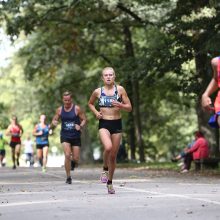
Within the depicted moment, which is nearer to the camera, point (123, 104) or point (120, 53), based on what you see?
point (123, 104)

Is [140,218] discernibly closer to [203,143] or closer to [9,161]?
[203,143]

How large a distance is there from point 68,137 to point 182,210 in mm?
6907

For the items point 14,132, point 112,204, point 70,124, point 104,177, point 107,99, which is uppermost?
point 14,132

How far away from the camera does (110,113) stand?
1223cm

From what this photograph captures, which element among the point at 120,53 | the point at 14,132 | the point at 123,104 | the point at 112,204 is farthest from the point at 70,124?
the point at 120,53

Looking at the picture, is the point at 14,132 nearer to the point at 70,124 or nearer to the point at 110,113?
the point at 70,124

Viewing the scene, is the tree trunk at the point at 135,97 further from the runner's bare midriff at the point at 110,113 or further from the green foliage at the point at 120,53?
the runner's bare midriff at the point at 110,113

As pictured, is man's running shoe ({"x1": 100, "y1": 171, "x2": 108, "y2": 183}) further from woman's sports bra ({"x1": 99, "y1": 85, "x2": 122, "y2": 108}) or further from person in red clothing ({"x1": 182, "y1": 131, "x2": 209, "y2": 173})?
person in red clothing ({"x1": 182, "y1": 131, "x2": 209, "y2": 173})

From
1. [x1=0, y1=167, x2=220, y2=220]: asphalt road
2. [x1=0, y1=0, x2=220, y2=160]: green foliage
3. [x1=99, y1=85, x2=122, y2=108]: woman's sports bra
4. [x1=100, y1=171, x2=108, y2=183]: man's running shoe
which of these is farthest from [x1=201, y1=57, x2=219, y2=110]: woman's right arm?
[x1=0, y1=0, x2=220, y2=160]: green foliage

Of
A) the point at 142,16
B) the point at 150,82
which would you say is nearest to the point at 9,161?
the point at 142,16

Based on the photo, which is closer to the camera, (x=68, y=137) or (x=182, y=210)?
(x=182, y=210)

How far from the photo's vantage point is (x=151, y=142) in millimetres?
56281

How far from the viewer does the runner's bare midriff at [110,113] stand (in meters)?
12.2

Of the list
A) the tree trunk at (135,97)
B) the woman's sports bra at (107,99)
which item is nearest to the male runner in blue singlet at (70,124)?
the woman's sports bra at (107,99)
